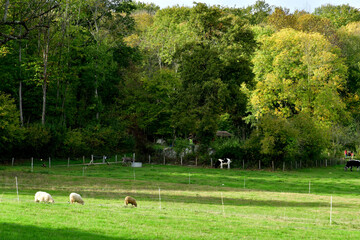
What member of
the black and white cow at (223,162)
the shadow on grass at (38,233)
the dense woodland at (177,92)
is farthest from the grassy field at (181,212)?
the dense woodland at (177,92)

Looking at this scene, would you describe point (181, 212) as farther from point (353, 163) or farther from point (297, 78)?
point (297, 78)

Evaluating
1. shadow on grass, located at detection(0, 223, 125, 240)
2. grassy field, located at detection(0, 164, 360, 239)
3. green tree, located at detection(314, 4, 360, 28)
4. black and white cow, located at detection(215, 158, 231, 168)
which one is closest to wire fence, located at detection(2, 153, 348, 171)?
black and white cow, located at detection(215, 158, 231, 168)

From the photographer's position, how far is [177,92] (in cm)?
6347

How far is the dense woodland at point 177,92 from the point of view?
2334 inches

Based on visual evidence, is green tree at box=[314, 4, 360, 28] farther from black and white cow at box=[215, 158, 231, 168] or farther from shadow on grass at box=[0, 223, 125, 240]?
shadow on grass at box=[0, 223, 125, 240]

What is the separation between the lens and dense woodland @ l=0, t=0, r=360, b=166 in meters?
59.3

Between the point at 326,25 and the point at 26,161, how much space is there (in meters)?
68.3

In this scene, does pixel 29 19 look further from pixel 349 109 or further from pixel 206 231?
pixel 349 109

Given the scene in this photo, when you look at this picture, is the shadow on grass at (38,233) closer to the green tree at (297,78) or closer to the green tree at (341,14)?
the green tree at (297,78)

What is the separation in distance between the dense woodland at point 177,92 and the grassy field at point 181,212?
19.6 m

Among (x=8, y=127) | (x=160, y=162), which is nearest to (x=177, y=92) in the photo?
(x=160, y=162)

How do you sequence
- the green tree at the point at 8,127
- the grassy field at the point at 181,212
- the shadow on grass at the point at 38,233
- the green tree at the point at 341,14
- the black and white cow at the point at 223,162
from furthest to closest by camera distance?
the green tree at the point at 341,14 → the black and white cow at the point at 223,162 → the green tree at the point at 8,127 → the grassy field at the point at 181,212 → the shadow on grass at the point at 38,233

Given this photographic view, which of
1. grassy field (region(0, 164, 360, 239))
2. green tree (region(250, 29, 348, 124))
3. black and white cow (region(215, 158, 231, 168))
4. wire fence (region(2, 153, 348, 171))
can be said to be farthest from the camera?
green tree (region(250, 29, 348, 124))

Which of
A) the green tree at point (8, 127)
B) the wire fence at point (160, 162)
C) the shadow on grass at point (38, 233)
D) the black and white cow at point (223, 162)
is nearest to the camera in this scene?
the shadow on grass at point (38, 233)
